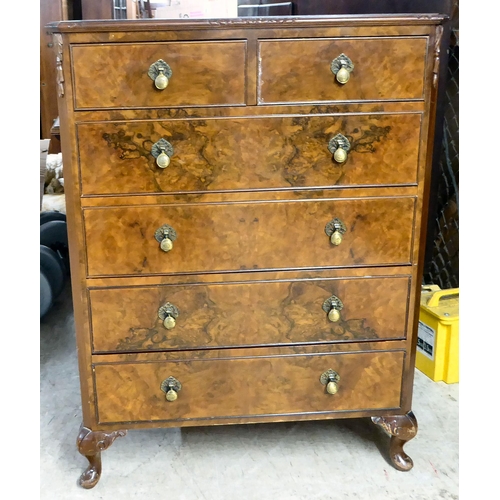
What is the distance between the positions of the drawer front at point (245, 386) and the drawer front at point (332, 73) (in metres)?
0.75

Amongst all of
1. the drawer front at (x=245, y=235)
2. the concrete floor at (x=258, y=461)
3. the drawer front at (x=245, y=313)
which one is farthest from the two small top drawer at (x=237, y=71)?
the concrete floor at (x=258, y=461)

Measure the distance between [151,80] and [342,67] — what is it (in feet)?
1.60

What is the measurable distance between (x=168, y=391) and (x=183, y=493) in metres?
0.32

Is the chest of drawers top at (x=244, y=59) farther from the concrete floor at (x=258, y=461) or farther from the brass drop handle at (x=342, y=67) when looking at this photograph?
the concrete floor at (x=258, y=461)

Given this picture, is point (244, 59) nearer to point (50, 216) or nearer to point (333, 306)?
point (333, 306)

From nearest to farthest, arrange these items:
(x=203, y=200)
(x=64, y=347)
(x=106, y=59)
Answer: (x=106, y=59)
(x=203, y=200)
(x=64, y=347)

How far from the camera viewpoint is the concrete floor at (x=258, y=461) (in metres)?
1.67

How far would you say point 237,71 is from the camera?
1.41 metres

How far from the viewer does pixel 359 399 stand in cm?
169

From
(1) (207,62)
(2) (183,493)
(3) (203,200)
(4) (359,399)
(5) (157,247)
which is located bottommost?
(2) (183,493)

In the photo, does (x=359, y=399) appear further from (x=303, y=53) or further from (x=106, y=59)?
(x=106, y=59)

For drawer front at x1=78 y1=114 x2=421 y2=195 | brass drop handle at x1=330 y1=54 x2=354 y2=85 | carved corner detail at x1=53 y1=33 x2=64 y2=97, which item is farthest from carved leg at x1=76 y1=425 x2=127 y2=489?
brass drop handle at x1=330 y1=54 x2=354 y2=85

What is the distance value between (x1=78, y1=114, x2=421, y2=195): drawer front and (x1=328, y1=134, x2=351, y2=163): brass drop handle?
11 mm
